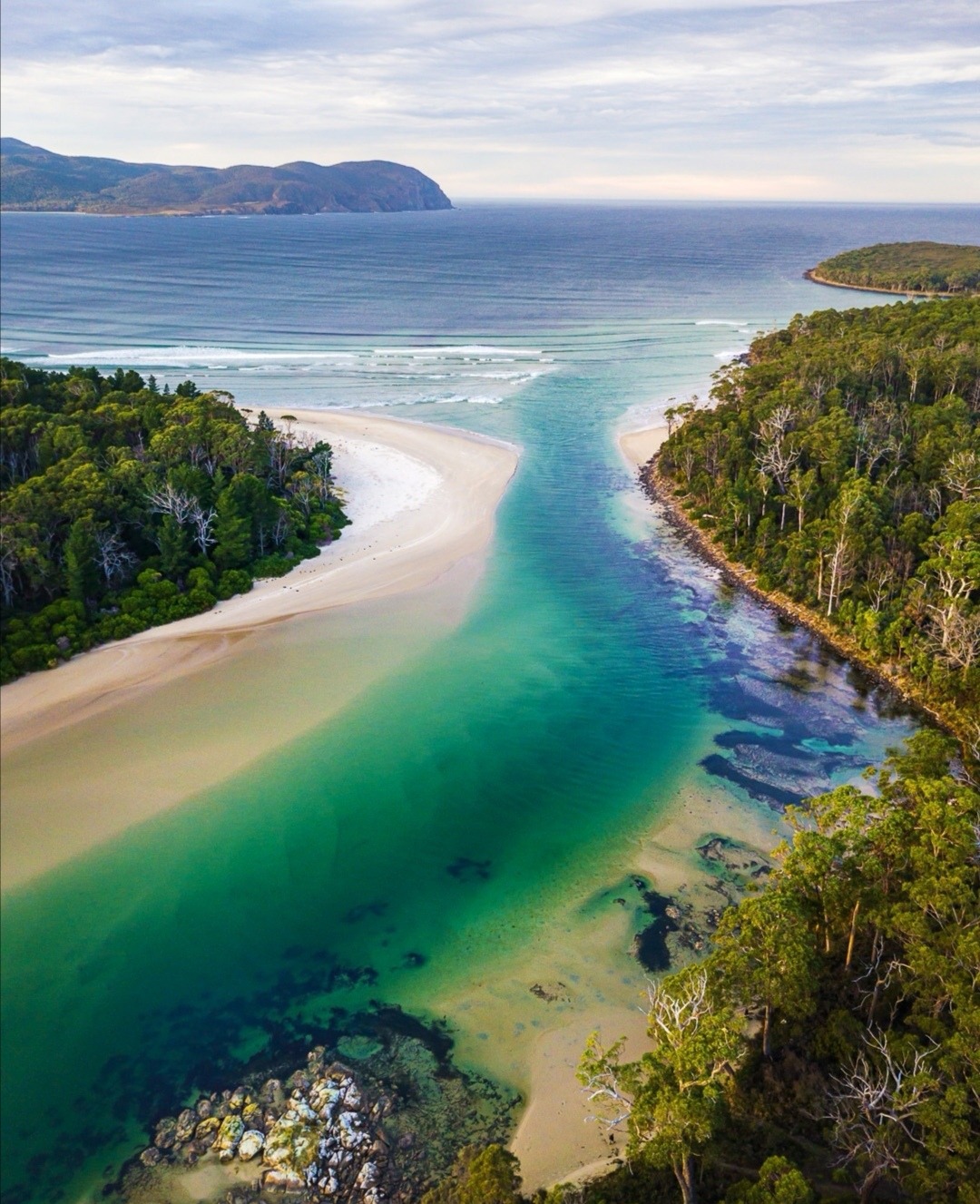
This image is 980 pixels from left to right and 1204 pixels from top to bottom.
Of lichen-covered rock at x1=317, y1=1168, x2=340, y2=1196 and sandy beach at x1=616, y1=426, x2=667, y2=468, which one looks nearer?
lichen-covered rock at x1=317, y1=1168, x2=340, y2=1196

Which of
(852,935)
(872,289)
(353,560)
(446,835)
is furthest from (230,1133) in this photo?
(872,289)

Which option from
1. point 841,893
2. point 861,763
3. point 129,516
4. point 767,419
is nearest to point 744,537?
point 767,419

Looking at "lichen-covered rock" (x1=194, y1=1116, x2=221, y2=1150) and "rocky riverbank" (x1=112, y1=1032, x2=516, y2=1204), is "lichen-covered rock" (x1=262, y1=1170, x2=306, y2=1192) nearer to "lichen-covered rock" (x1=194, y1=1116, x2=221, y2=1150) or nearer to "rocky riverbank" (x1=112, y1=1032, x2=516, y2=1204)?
A: "rocky riverbank" (x1=112, y1=1032, x2=516, y2=1204)

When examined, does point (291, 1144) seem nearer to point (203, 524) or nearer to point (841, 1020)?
point (841, 1020)

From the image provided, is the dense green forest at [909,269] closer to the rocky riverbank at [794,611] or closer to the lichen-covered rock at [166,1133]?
the rocky riverbank at [794,611]

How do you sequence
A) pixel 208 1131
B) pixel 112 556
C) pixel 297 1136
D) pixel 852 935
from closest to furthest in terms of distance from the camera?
pixel 297 1136
pixel 208 1131
pixel 852 935
pixel 112 556

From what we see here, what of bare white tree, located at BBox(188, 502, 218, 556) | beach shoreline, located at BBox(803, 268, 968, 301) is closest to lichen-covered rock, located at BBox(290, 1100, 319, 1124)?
bare white tree, located at BBox(188, 502, 218, 556)

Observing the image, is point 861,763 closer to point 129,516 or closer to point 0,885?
point 0,885
